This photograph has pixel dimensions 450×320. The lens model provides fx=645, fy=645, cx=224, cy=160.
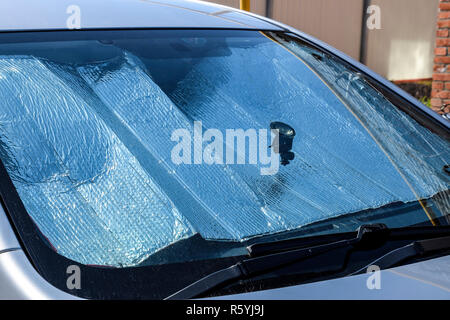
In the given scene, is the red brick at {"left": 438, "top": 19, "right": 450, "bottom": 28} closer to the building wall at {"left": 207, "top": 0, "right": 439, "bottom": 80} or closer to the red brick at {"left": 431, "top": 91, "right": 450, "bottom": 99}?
the red brick at {"left": 431, "top": 91, "right": 450, "bottom": 99}

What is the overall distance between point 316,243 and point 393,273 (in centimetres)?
18

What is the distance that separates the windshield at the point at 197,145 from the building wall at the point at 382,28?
274 inches

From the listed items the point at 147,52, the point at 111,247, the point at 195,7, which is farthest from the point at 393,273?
the point at 195,7

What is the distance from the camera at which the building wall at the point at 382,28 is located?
9.59m

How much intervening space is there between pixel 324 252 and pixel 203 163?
0.42 m

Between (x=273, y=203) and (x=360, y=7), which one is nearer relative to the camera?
(x=273, y=203)

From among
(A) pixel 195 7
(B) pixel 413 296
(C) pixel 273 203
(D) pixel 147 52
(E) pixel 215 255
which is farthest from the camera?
(A) pixel 195 7

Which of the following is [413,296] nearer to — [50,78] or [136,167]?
[136,167]

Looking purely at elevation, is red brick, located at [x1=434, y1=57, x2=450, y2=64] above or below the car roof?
below

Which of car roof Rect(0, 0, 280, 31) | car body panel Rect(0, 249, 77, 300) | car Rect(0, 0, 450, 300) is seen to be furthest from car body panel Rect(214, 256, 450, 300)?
car roof Rect(0, 0, 280, 31)

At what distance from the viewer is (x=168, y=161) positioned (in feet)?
5.52

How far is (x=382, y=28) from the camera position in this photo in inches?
432

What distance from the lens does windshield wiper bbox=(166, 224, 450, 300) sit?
133cm

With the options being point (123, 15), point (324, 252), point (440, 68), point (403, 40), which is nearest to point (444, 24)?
point (440, 68)
